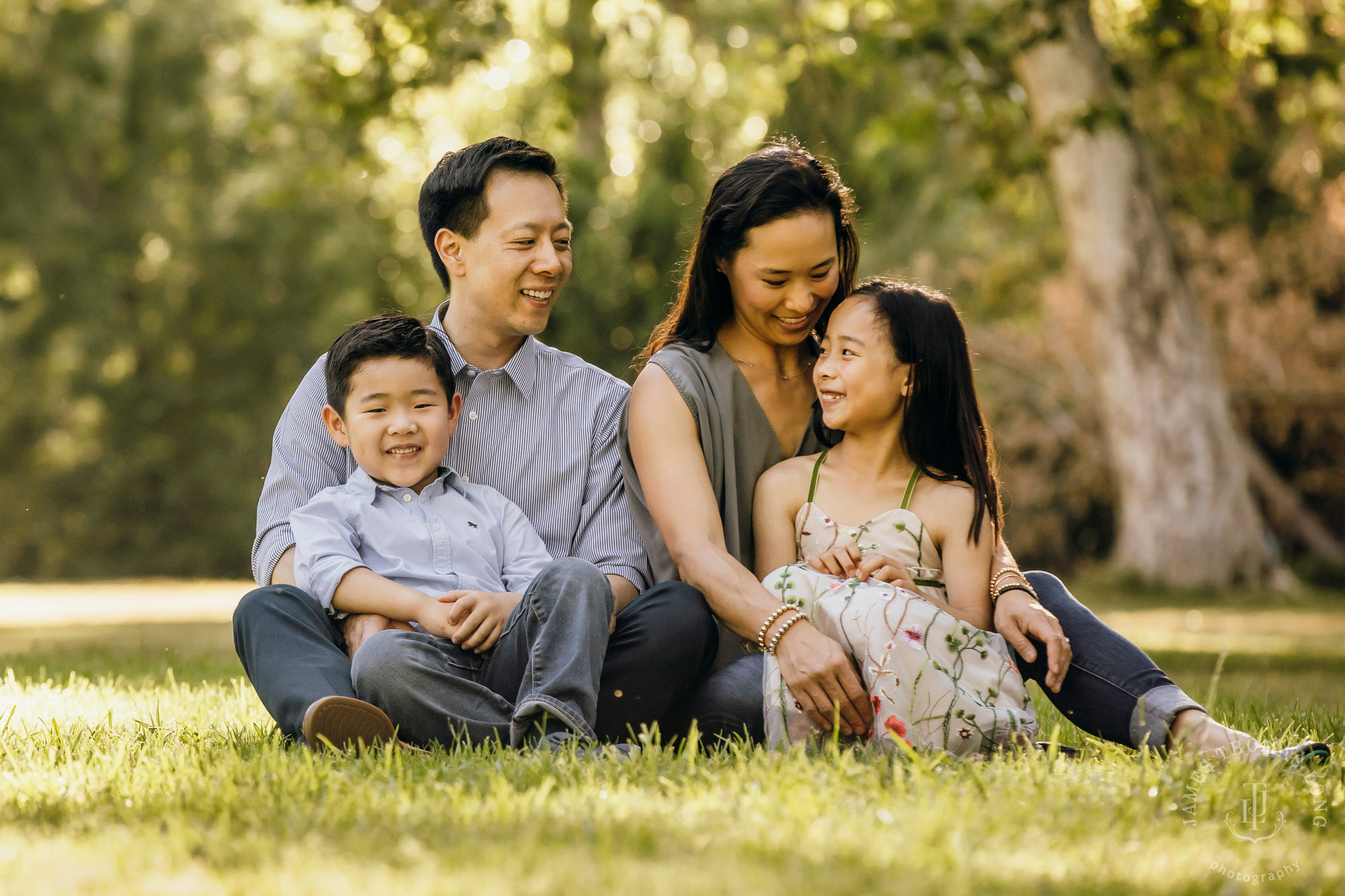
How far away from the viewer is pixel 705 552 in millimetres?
3260

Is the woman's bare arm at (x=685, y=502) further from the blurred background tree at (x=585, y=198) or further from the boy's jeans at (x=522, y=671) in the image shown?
the blurred background tree at (x=585, y=198)

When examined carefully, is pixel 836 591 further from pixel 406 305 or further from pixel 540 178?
pixel 406 305

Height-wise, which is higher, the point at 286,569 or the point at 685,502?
the point at 685,502

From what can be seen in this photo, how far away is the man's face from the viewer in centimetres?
370

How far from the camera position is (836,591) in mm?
3098

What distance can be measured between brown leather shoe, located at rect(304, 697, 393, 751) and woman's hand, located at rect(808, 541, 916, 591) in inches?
44.3

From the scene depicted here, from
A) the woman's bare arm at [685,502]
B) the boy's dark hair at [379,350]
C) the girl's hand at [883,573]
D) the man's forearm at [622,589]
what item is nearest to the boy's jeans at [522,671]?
the woman's bare arm at [685,502]

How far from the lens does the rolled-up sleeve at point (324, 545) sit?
3.24m

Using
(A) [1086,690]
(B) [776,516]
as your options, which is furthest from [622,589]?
(A) [1086,690]

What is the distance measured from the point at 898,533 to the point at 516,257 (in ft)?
4.39

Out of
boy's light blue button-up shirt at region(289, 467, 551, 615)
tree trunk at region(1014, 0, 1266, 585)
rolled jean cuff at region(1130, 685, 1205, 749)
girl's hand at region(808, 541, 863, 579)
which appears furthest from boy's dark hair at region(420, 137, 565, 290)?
tree trunk at region(1014, 0, 1266, 585)

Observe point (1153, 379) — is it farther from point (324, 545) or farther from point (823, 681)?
point (324, 545)

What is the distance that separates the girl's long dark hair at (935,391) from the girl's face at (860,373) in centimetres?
2

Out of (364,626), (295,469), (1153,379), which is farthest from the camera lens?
(1153,379)
